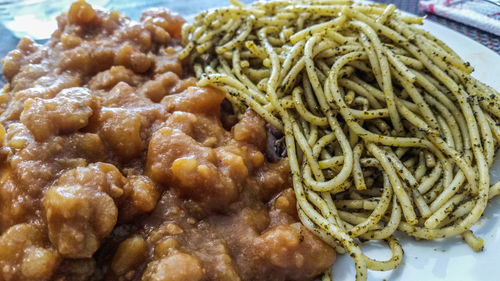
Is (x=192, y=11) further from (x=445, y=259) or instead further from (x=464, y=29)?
(x=445, y=259)

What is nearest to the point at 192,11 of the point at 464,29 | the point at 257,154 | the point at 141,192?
the point at 464,29

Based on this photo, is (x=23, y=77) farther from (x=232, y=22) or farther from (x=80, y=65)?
(x=232, y=22)

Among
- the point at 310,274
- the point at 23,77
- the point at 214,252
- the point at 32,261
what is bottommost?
the point at 310,274

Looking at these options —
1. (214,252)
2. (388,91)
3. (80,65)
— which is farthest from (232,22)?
(214,252)

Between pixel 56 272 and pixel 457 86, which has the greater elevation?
pixel 457 86

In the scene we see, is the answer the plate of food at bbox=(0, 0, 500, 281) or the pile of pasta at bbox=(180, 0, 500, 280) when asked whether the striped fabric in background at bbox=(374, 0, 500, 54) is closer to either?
the plate of food at bbox=(0, 0, 500, 281)

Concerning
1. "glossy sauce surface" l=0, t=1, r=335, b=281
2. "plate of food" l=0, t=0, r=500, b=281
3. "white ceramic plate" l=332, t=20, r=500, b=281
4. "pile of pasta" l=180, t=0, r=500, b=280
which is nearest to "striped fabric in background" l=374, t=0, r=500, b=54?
"plate of food" l=0, t=0, r=500, b=281

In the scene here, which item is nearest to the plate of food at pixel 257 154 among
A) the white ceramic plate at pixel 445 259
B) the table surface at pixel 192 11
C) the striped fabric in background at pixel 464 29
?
the white ceramic plate at pixel 445 259
